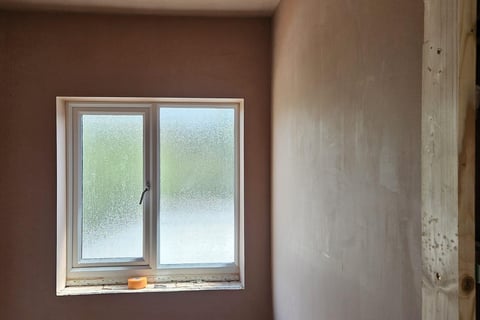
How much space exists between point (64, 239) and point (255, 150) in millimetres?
1330

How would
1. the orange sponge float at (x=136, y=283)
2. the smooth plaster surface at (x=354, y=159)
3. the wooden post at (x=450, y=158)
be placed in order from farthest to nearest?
the orange sponge float at (x=136, y=283) → the smooth plaster surface at (x=354, y=159) → the wooden post at (x=450, y=158)

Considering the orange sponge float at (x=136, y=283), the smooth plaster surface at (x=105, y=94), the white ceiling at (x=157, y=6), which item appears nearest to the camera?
the white ceiling at (x=157, y=6)

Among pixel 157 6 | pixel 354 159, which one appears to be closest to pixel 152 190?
pixel 157 6

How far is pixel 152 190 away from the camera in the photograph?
2.53m

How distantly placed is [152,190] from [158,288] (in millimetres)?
617

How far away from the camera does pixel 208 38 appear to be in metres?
2.42

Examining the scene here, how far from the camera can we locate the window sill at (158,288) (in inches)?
92.9

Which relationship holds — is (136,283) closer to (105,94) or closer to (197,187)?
(197,187)

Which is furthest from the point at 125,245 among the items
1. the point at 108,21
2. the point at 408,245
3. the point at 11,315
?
the point at 408,245

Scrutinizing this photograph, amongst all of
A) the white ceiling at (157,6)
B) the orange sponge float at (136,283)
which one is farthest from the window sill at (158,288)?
the white ceiling at (157,6)

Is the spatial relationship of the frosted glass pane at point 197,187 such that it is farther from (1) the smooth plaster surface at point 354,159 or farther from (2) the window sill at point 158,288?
(1) the smooth plaster surface at point 354,159

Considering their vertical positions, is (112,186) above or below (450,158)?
below

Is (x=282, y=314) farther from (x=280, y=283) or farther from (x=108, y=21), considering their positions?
(x=108, y=21)

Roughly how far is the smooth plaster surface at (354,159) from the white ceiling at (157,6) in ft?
1.51
